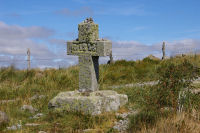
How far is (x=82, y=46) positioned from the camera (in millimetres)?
8992

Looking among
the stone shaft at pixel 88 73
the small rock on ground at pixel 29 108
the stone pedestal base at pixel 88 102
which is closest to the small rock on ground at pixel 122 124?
the stone pedestal base at pixel 88 102

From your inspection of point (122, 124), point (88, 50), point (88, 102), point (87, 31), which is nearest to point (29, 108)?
point (88, 102)

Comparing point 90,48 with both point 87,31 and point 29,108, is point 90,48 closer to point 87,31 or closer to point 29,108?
point 87,31

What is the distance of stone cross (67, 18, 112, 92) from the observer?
8789 millimetres

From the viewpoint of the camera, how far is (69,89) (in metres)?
12.3

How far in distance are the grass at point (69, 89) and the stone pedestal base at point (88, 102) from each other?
0.28 m

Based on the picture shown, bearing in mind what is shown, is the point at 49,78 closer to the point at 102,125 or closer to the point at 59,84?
the point at 59,84

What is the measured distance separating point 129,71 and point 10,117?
8678 mm

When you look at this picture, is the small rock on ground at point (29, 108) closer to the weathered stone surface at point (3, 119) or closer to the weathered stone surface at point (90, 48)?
the weathered stone surface at point (3, 119)

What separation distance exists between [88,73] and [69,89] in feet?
11.6

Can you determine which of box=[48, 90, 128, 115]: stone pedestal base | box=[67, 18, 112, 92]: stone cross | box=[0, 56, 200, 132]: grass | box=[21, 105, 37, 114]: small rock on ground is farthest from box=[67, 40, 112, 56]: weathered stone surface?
box=[21, 105, 37, 114]: small rock on ground

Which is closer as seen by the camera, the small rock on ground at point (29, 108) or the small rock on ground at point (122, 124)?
the small rock on ground at point (122, 124)

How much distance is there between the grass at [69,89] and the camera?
6.90 meters

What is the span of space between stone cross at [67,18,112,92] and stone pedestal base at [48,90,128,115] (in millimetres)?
378
